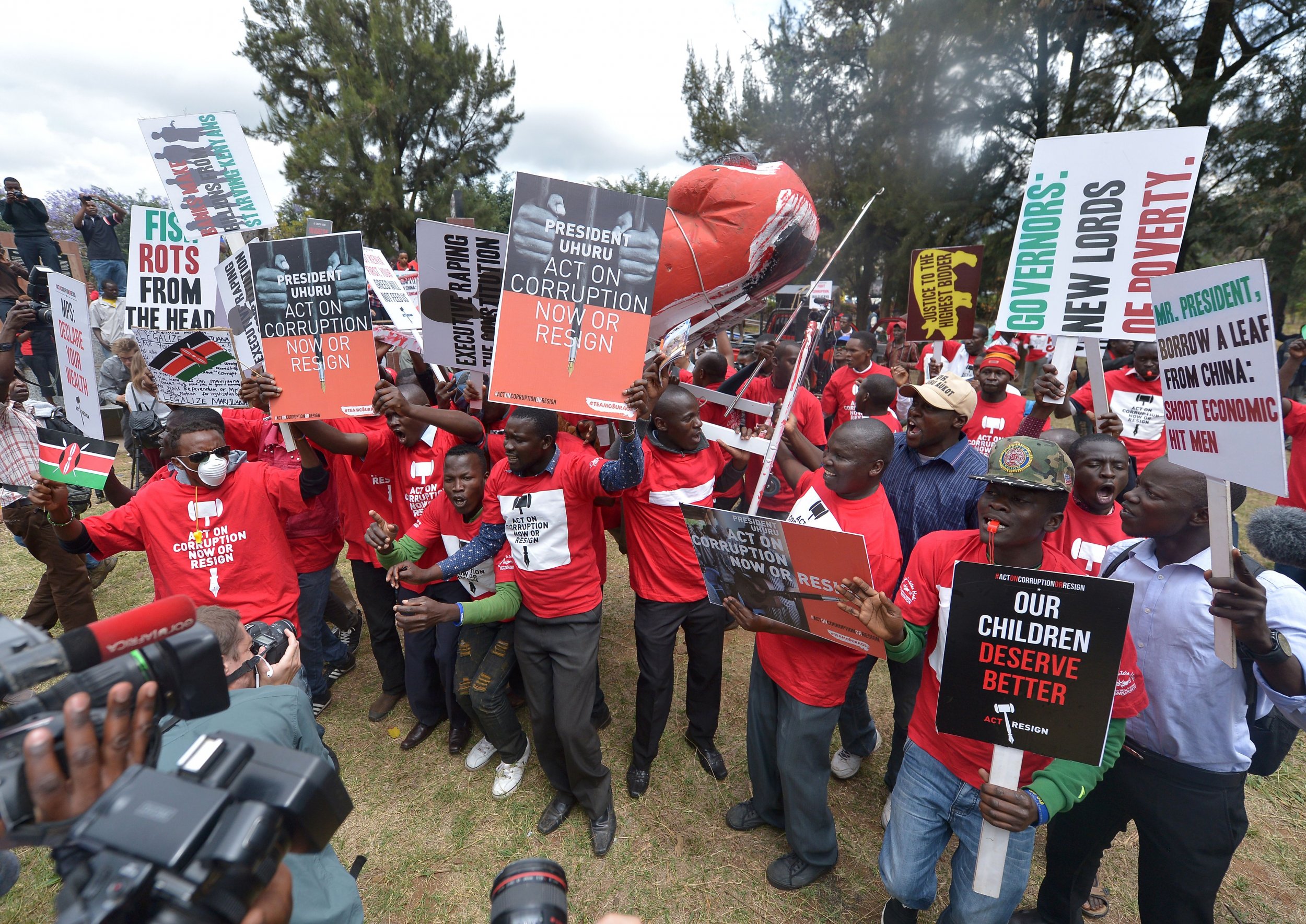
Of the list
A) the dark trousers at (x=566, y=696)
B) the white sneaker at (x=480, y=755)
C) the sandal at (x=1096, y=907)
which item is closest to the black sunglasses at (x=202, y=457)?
the dark trousers at (x=566, y=696)

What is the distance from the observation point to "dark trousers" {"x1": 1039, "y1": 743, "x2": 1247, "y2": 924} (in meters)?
Answer: 2.34

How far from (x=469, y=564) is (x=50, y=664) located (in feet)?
8.25

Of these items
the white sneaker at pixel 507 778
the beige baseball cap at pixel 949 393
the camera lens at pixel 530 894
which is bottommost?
the white sneaker at pixel 507 778

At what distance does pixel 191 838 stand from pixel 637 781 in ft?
10.9

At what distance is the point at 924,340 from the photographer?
698cm

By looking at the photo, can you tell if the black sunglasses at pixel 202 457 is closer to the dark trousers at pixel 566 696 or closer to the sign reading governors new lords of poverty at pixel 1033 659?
the dark trousers at pixel 566 696

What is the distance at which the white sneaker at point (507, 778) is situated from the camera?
397cm

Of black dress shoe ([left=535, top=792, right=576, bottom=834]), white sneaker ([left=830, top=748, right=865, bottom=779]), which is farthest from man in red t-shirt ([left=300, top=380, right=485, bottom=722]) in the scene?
white sneaker ([left=830, top=748, right=865, bottom=779])

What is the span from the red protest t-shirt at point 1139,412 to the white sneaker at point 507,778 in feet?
18.8

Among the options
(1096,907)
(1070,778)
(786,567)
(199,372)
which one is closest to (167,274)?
(199,372)

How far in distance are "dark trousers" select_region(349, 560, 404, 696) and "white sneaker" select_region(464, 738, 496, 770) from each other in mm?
1000

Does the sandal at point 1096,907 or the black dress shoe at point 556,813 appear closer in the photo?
the sandal at point 1096,907

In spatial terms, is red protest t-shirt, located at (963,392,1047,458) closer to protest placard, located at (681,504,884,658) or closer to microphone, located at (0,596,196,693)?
protest placard, located at (681,504,884,658)

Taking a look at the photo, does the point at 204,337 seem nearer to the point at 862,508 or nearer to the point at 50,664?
the point at 50,664
